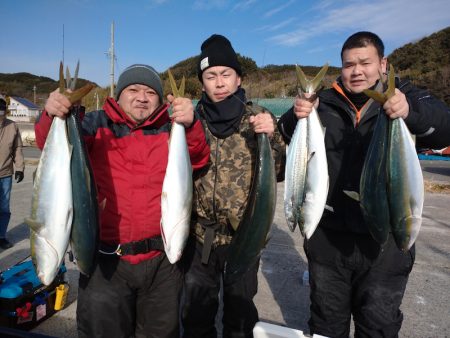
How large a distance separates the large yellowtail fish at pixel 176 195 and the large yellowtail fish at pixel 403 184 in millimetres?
1299

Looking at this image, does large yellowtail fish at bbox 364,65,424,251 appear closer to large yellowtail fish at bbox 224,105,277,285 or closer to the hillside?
large yellowtail fish at bbox 224,105,277,285

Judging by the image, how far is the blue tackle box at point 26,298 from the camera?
3.07 meters

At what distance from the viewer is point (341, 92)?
8.52 feet

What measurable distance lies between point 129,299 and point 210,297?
25.9 inches

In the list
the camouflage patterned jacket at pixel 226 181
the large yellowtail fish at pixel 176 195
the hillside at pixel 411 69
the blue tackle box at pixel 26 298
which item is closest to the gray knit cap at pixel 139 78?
the large yellowtail fish at pixel 176 195

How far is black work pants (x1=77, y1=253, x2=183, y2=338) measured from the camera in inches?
94.5

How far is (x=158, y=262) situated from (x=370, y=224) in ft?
5.09

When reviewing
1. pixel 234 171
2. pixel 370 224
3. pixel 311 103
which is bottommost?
pixel 370 224

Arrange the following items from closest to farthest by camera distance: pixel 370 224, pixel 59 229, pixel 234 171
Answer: pixel 59 229
pixel 370 224
pixel 234 171

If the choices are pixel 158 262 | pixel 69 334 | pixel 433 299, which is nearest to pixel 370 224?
pixel 158 262

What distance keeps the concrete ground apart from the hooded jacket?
162 cm

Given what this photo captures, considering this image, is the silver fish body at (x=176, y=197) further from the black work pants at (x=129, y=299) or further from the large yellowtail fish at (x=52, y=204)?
the large yellowtail fish at (x=52, y=204)

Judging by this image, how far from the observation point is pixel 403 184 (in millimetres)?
2053

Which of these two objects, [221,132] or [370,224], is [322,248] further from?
[221,132]
